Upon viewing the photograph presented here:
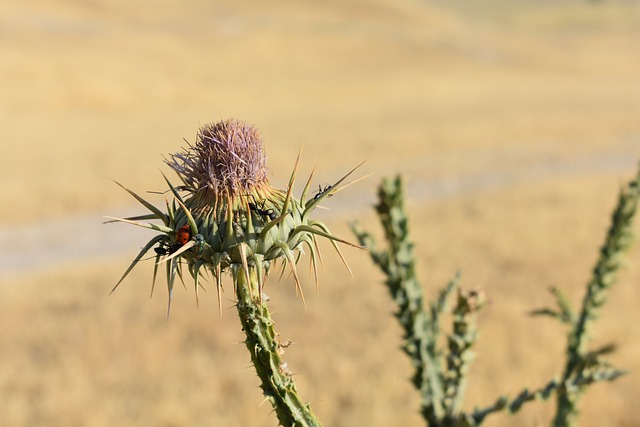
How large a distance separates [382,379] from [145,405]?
10.3 ft

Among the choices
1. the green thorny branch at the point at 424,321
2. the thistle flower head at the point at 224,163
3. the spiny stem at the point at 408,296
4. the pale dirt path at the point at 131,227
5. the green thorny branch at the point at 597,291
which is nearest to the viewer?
the thistle flower head at the point at 224,163

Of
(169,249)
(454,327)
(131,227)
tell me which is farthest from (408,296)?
(131,227)

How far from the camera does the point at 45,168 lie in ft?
94.1

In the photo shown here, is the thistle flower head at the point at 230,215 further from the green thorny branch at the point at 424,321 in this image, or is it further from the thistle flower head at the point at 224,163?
the green thorny branch at the point at 424,321

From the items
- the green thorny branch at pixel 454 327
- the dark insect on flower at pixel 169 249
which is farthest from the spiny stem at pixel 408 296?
the dark insect on flower at pixel 169 249

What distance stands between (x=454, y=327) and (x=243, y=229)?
1518 millimetres

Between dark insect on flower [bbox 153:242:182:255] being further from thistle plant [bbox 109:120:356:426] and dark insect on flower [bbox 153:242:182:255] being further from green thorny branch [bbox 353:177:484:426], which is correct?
green thorny branch [bbox 353:177:484:426]

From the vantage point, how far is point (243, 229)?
237 cm

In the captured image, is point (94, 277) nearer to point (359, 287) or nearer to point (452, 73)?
point (359, 287)

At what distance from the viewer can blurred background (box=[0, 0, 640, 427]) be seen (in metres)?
9.67

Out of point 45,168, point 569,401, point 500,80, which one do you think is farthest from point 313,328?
point 500,80

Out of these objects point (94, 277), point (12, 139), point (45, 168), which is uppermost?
point (12, 139)

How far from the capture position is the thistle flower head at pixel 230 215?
230cm

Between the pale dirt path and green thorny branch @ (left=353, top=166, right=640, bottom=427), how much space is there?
13712mm
